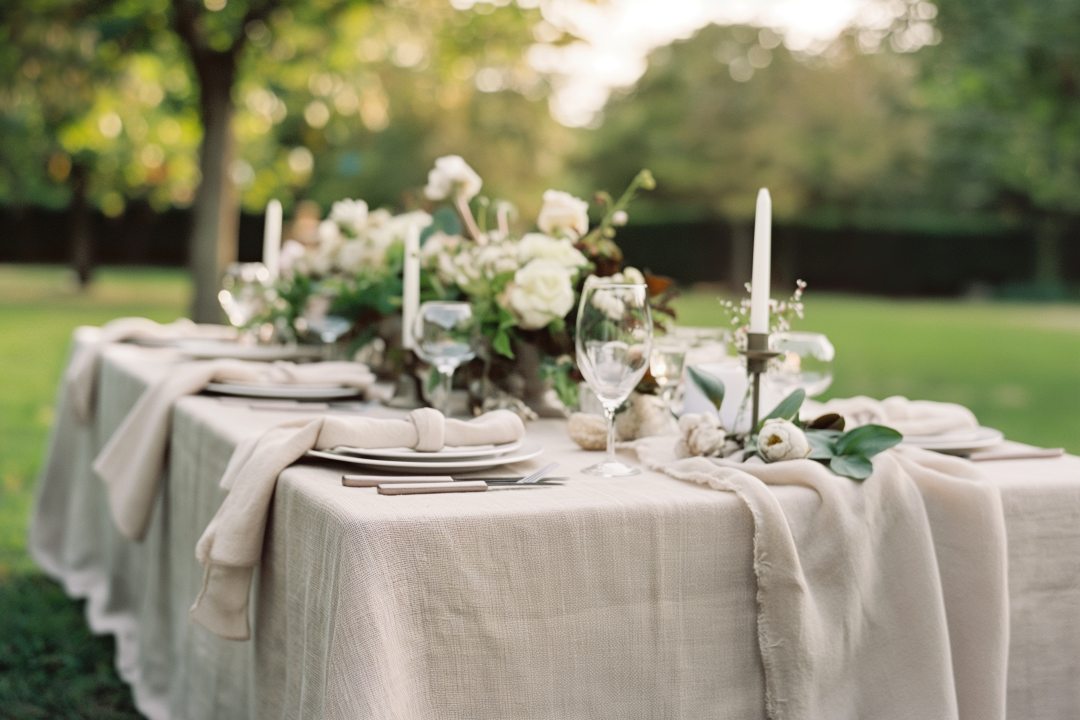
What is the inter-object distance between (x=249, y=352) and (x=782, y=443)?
214 cm

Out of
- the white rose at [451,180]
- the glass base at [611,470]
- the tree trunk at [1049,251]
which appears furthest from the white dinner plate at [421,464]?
the tree trunk at [1049,251]

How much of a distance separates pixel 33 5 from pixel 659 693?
751cm

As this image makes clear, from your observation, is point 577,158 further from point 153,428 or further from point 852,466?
point 852,466

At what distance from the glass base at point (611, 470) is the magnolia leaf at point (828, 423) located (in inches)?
12.8

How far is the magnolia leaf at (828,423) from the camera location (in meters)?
1.86

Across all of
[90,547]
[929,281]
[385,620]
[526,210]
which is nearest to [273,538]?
[385,620]

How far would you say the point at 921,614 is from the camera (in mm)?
1652

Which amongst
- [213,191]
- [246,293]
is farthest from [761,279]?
[213,191]

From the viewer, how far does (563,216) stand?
2.55 metres

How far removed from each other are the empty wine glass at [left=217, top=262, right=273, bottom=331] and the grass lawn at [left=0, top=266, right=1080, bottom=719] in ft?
3.95

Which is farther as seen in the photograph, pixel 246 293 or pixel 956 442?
pixel 246 293

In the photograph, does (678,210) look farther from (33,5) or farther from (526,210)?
(33,5)

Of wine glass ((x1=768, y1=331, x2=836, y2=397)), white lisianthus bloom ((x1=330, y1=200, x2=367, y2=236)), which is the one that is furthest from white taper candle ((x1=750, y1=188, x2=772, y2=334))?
white lisianthus bloom ((x1=330, y1=200, x2=367, y2=236))

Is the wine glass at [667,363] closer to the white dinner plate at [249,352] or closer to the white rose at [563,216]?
the white rose at [563,216]
